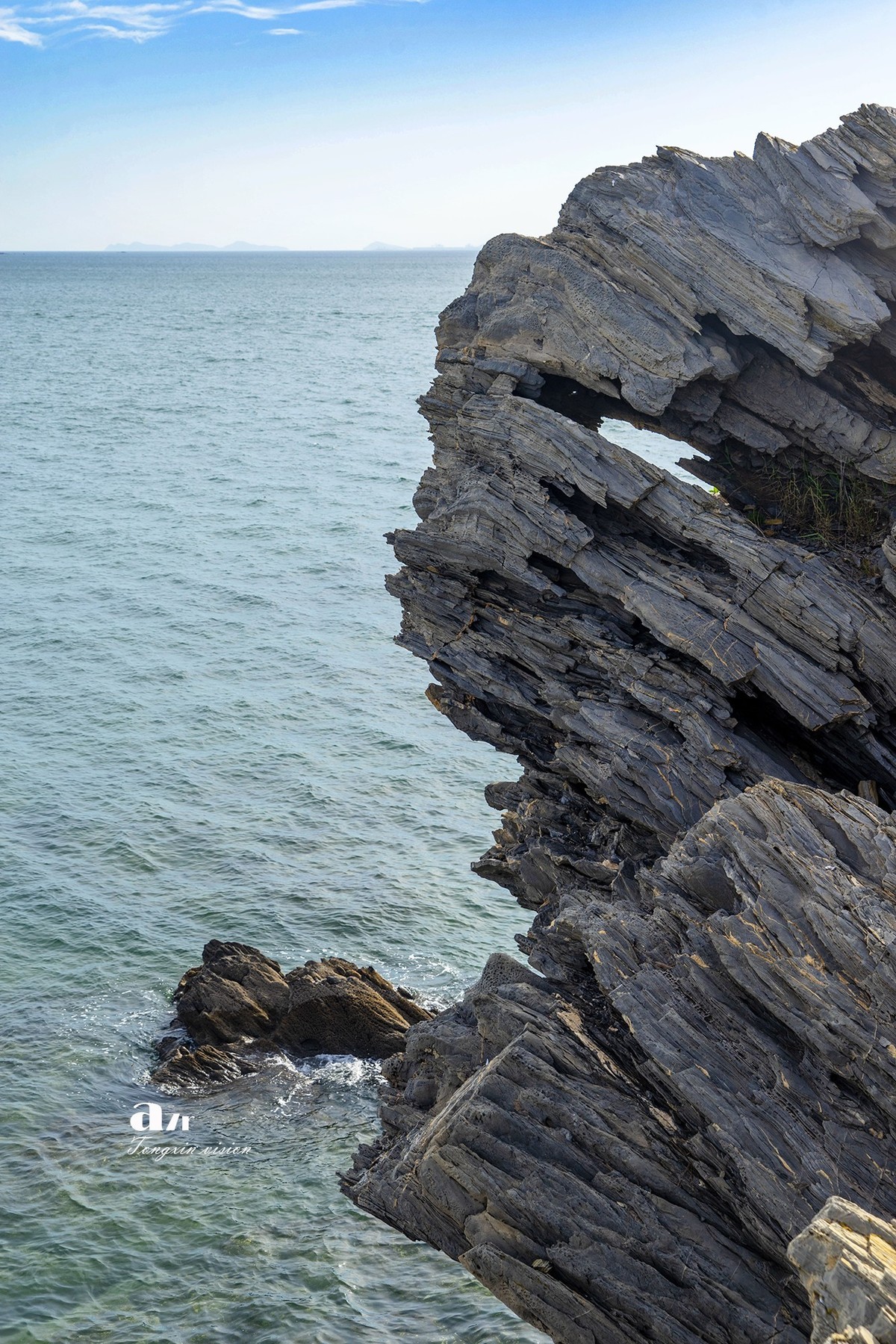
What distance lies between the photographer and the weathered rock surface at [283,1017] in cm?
2612

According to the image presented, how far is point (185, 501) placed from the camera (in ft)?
256

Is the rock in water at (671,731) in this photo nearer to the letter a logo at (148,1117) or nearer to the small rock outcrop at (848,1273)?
the small rock outcrop at (848,1273)

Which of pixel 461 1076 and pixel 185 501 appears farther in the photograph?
pixel 185 501

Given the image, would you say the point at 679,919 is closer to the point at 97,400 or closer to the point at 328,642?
the point at 328,642

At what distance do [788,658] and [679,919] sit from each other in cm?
487

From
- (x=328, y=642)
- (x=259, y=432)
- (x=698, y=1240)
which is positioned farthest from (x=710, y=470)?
(x=259, y=432)

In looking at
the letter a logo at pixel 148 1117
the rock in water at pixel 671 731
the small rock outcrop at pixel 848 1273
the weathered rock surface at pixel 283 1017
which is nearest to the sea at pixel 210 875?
the letter a logo at pixel 148 1117

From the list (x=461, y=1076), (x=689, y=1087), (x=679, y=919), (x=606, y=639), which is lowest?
(x=461, y=1076)

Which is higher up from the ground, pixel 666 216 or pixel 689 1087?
pixel 666 216

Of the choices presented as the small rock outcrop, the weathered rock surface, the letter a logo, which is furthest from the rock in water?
the letter a logo

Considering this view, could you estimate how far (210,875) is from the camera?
33.7 m

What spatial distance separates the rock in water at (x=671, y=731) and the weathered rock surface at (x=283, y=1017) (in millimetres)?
6473

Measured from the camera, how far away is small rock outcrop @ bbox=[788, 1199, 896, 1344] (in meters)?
9.27

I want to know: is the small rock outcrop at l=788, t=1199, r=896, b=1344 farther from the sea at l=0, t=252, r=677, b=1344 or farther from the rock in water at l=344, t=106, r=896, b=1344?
the sea at l=0, t=252, r=677, b=1344
